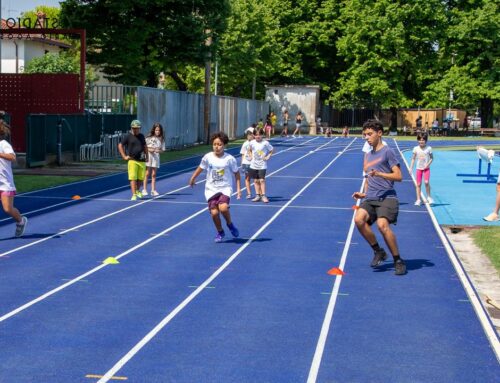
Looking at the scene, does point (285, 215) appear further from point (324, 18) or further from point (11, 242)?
point (324, 18)

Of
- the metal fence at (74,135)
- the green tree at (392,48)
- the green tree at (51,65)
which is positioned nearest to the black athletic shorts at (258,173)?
the metal fence at (74,135)

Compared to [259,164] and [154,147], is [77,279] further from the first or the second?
[154,147]

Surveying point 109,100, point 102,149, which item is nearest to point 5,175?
point 102,149

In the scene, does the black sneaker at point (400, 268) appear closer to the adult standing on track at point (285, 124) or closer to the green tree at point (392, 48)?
the adult standing on track at point (285, 124)

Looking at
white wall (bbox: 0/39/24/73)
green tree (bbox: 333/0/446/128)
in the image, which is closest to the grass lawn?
green tree (bbox: 333/0/446/128)

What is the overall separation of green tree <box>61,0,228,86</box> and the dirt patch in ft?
97.3

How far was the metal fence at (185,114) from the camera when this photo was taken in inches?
1460

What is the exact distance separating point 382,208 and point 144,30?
33.5 meters

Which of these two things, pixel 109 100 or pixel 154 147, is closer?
pixel 154 147

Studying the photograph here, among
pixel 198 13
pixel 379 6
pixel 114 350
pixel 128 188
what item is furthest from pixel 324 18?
pixel 114 350

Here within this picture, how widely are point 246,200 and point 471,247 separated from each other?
24.5ft

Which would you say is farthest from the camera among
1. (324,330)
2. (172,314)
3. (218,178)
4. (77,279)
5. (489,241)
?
(489,241)

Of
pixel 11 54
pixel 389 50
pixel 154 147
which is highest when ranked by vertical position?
pixel 389 50

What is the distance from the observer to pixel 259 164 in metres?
20.2
